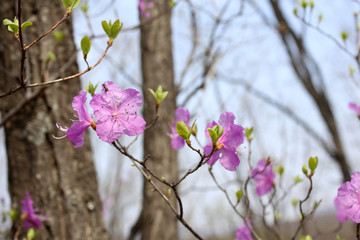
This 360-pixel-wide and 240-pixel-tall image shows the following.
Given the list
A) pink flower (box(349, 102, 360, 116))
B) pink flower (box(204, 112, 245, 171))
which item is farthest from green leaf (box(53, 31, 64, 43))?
pink flower (box(349, 102, 360, 116))

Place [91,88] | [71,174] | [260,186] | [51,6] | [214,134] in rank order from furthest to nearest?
[51,6] → [71,174] → [260,186] → [91,88] → [214,134]

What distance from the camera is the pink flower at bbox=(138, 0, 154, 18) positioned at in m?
2.63

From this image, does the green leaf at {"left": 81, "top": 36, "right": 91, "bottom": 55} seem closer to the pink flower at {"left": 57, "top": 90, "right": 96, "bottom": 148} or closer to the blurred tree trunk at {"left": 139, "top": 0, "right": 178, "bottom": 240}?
the pink flower at {"left": 57, "top": 90, "right": 96, "bottom": 148}

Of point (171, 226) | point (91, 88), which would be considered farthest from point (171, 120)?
point (91, 88)

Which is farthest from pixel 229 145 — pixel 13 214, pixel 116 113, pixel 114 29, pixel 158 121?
pixel 158 121

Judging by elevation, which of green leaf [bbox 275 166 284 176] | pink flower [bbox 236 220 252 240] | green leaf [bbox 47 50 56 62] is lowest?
pink flower [bbox 236 220 252 240]

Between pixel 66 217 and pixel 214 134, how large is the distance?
1.08 m

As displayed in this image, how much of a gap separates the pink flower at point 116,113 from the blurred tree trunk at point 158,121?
138 cm

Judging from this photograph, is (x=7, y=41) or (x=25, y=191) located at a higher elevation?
(x=7, y=41)

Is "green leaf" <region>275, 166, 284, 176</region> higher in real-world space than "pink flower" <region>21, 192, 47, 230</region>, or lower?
lower

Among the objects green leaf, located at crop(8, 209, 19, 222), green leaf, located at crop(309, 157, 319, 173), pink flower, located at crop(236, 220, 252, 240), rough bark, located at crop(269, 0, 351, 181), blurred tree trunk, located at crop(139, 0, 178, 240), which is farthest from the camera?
rough bark, located at crop(269, 0, 351, 181)

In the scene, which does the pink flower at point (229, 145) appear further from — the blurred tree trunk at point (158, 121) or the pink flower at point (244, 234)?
the blurred tree trunk at point (158, 121)

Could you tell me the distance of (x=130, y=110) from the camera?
2.80ft

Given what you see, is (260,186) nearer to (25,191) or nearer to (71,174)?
(71,174)
